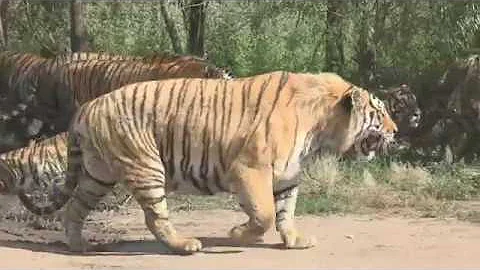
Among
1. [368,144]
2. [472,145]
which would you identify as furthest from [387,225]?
[472,145]

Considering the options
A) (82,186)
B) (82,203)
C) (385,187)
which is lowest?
(385,187)

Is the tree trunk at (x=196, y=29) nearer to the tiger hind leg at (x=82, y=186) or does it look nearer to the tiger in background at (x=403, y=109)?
the tiger in background at (x=403, y=109)

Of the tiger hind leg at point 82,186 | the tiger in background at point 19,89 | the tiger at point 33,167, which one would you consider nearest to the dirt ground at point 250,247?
the tiger hind leg at point 82,186

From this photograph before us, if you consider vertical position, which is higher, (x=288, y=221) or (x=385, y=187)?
(x=288, y=221)

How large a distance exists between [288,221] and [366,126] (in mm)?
792

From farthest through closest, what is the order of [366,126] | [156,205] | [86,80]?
[86,80]
[366,126]
[156,205]

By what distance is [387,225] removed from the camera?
794cm

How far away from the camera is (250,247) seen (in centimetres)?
689

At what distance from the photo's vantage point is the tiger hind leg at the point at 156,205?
21.6ft

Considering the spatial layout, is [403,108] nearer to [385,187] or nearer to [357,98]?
[385,187]

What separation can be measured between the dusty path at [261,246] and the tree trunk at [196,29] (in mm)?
6273

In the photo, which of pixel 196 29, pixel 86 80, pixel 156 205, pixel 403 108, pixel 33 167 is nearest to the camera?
pixel 156 205

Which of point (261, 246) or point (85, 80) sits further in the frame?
point (85, 80)

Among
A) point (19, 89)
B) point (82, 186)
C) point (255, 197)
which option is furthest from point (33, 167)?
point (19, 89)
